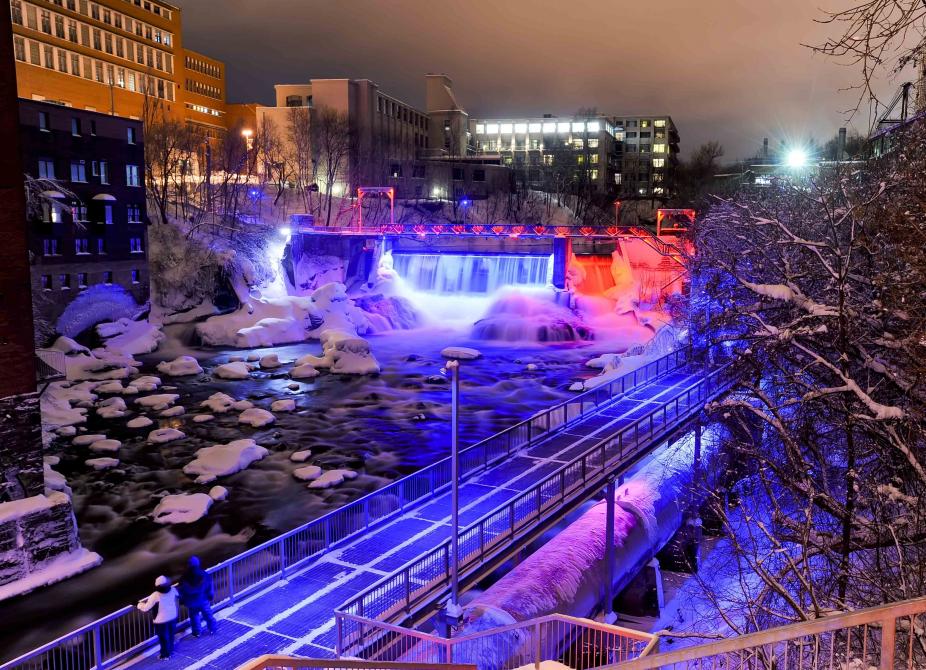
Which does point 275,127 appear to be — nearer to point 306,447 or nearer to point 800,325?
point 306,447

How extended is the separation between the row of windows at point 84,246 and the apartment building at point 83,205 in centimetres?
6

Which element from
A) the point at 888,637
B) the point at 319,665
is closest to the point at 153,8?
the point at 319,665

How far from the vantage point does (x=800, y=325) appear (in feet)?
43.0

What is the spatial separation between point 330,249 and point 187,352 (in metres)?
22.5

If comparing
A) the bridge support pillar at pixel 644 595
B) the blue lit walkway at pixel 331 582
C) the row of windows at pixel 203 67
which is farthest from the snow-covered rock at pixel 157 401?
the row of windows at pixel 203 67

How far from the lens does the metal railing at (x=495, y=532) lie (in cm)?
1397

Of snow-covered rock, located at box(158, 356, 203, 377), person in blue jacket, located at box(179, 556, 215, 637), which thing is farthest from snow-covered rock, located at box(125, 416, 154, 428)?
person in blue jacket, located at box(179, 556, 215, 637)

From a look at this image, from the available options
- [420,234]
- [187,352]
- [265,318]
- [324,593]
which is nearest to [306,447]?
[324,593]

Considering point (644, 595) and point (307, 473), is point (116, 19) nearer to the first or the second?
point (307, 473)

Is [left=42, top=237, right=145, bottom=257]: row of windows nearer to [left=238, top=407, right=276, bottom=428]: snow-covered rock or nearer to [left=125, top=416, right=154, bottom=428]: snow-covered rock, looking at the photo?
[left=125, top=416, right=154, bottom=428]: snow-covered rock

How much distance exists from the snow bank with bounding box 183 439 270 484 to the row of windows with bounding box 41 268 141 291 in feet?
74.6

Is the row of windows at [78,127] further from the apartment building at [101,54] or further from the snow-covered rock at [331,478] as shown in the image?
the snow-covered rock at [331,478]

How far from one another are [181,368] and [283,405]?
32.2ft

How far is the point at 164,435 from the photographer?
31.7 meters
